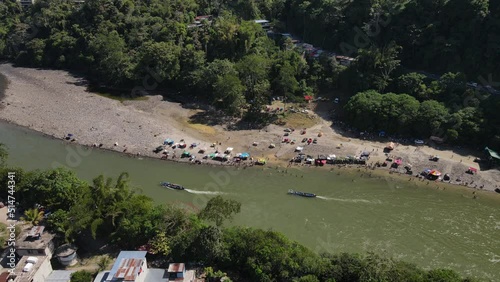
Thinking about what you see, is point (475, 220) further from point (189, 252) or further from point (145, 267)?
point (145, 267)

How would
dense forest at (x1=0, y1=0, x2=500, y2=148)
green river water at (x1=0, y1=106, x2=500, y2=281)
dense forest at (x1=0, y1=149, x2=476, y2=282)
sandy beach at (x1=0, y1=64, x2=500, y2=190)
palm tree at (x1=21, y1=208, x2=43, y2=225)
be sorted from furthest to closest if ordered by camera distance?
1. dense forest at (x1=0, y1=0, x2=500, y2=148)
2. sandy beach at (x1=0, y1=64, x2=500, y2=190)
3. green river water at (x1=0, y1=106, x2=500, y2=281)
4. palm tree at (x1=21, y1=208, x2=43, y2=225)
5. dense forest at (x1=0, y1=149, x2=476, y2=282)

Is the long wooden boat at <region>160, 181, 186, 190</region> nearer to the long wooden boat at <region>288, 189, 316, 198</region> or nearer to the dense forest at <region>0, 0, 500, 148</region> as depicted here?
the long wooden boat at <region>288, 189, 316, 198</region>

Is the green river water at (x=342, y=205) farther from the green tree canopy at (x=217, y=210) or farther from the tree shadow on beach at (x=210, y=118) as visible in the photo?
the tree shadow on beach at (x=210, y=118)

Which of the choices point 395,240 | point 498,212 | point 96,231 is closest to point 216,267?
point 96,231

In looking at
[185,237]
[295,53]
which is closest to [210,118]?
[295,53]

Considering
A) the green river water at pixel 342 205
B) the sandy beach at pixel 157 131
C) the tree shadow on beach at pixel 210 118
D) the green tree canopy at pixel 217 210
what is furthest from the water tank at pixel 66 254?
the tree shadow on beach at pixel 210 118

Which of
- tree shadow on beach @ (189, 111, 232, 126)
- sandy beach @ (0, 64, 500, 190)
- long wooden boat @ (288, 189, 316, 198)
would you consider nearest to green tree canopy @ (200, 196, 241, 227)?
long wooden boat @ (288, 189, 316, 198)
